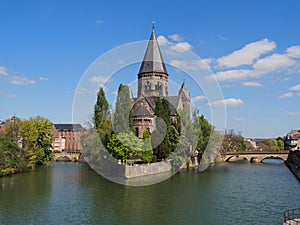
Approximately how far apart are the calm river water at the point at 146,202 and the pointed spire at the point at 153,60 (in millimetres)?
40154

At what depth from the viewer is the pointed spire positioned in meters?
72.9

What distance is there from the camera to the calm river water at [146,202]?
20.8m

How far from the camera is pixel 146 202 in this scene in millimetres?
25672

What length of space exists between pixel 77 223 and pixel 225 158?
56382 mm

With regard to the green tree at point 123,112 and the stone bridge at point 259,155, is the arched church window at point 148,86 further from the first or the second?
the green tree at point 123,112

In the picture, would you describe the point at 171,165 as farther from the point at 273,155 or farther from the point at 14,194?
the point at 273,155

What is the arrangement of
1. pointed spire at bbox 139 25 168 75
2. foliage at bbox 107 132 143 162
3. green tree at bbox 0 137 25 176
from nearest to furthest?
foliage at bbox 107 132 143 162
green tree at bbox 0 137 25 176
pointed spire at bbox 139 25 168 75

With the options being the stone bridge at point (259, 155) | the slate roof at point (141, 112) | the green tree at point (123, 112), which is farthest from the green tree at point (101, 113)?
the stone bridge at point (259, 155)

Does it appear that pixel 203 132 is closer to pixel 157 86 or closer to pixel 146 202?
pixel 157 86

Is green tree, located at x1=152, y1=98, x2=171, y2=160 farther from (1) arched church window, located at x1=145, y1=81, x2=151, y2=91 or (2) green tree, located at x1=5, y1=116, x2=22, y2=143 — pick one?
(1) arched church window, located at x1=145, y1=81, x2=151, y2=91

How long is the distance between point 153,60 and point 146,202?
51.2 meters

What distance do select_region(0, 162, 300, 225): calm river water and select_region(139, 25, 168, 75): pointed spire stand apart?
4015 centimetres

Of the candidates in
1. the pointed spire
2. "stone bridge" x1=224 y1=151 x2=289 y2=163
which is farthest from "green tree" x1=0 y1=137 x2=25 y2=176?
"stone bridge" x1=224 y1=151 x2=289 y2=163

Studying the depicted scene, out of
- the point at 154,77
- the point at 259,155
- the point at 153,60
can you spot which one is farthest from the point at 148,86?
the point at 259,155
